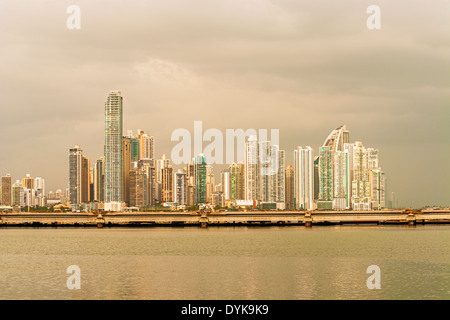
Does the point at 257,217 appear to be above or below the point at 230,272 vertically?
below

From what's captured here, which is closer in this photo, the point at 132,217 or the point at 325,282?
the point at 325,282

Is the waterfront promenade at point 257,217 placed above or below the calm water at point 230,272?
below

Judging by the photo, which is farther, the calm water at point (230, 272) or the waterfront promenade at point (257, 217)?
the waterfront promenade at point (257, 217)

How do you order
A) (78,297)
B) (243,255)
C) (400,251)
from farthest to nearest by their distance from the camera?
(400,251) < (243,255) < (78,297)

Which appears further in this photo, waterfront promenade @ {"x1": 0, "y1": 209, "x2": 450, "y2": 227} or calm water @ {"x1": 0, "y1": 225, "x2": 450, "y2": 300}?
waterfront promenade @ {"x1": 0, "y1": 209, "x2": 450, "y2": 227}

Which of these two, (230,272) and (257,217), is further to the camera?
(257,217)

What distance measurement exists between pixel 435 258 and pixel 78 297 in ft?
158

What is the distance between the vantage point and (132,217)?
19275 centimetres

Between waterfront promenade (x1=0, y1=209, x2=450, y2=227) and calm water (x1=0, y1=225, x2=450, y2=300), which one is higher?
calm water (x1=0, y1=225, x2=450, y2=300)
